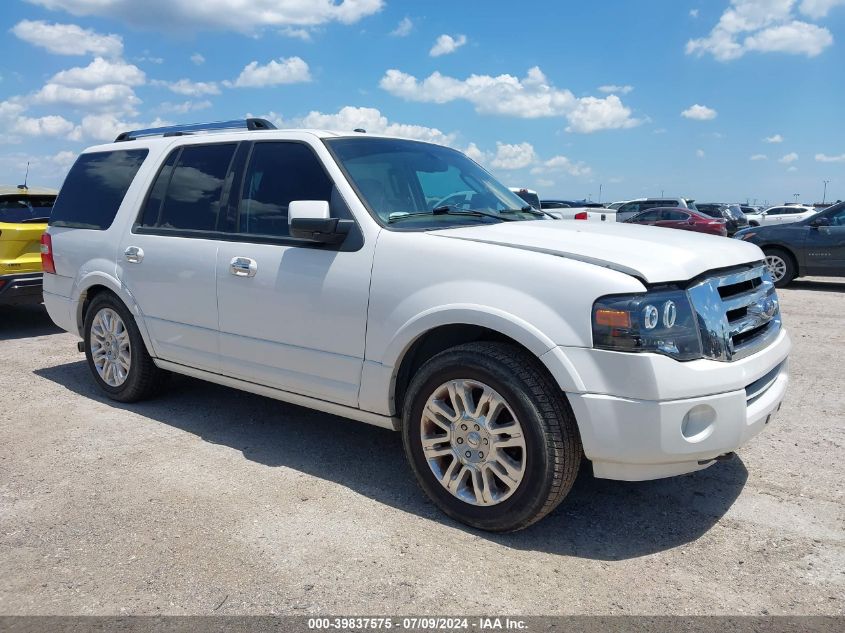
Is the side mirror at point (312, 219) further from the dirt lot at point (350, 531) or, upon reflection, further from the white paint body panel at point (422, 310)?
the dirt lot at point (350, 531)

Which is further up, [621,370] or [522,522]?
[621,370]

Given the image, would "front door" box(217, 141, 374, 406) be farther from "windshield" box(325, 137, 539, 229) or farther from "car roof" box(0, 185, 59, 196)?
"car roof" box(0, 185, 59, 196)

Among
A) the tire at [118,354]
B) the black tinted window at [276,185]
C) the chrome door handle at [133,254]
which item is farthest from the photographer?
the tire at [118,354]

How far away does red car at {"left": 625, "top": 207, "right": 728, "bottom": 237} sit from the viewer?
22172mm

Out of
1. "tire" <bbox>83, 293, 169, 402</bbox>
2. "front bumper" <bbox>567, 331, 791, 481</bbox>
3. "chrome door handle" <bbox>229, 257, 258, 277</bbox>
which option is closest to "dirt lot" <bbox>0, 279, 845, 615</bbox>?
"tire" <bbox>83, 293, 169, 402</bbox>

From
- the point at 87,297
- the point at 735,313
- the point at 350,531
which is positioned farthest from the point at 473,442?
the point at 87,297

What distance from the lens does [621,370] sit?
2.88m

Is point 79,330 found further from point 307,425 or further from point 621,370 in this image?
point 621,370

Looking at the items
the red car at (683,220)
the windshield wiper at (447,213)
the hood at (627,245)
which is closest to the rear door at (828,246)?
the hood at (627,245)

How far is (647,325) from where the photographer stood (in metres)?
2.87

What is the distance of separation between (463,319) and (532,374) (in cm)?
41

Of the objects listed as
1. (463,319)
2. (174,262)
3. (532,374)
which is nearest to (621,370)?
(532,374)

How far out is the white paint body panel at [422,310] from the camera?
292 cm

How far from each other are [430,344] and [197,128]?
2.71 metres
